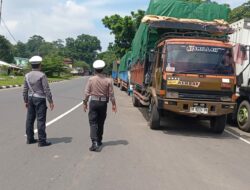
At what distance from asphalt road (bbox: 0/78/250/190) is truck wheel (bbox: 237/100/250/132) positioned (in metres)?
0.82

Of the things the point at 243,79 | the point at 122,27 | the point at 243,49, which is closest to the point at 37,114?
the point at 243,49

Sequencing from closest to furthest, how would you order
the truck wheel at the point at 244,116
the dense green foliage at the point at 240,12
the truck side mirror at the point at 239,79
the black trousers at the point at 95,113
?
the black trousers at the point at 95,113 < the truck wheel at the point at 244,116 < the truck side mirror at the point at 239,79 < the dense green foliage at the point at 240,12

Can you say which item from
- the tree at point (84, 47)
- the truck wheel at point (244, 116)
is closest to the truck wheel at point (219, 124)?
the truck wheel at point (244, 116)

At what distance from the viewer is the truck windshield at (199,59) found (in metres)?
11.0

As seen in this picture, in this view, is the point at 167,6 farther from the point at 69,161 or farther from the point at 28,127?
the point at 69,161

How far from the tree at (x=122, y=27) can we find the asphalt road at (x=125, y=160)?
3579cm

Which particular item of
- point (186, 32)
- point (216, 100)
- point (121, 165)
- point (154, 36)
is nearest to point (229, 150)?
point (216, 100)

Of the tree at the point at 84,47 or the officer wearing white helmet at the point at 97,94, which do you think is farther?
the tree at the point at 84,47

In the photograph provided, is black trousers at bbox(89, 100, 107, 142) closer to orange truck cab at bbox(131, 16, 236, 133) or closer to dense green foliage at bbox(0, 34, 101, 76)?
orange truck cab at bbox(131, 16, 236, 133)

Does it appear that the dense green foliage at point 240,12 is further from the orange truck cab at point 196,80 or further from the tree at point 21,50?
the tree at point 21,50

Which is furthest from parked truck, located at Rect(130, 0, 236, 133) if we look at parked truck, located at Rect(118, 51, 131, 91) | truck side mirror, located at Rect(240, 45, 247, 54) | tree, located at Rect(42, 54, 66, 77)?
tree, located at Rect(42, 54, 66, 77)

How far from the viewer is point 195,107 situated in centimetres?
1081

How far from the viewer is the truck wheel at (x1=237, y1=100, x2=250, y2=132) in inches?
488

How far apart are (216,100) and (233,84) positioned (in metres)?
0.59
